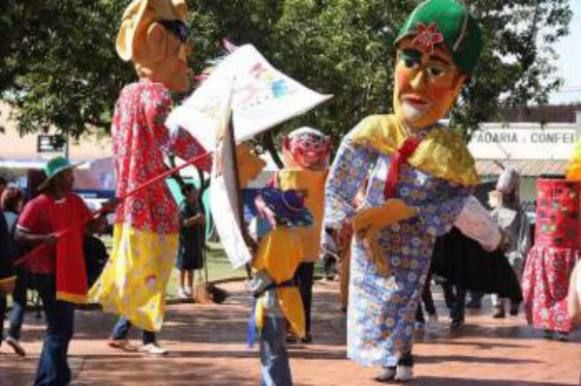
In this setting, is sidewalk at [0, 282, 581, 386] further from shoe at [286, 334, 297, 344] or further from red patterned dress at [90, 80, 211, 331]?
red patterned dress at [90, 80, 211, 331]

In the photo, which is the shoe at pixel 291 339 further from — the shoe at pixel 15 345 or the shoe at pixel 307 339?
the shoe at pixel 15 345

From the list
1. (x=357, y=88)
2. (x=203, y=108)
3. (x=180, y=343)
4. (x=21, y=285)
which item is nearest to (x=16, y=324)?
(x=21, y=285)

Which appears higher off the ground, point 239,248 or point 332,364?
point 239,248

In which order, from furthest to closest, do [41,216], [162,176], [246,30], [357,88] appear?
[357,88], [246,30], [162,176], [41,216]

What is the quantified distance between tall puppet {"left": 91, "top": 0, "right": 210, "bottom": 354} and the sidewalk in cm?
54

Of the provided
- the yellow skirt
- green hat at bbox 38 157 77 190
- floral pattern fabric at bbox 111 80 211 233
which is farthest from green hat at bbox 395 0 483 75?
green hat at bbox 38 157 77 190

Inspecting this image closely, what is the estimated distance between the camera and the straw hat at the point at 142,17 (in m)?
8.99

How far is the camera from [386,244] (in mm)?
8320

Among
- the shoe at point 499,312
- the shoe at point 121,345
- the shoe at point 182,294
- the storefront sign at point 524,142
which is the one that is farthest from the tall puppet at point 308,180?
the storefront sign at point 524,142

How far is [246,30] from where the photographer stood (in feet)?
66.0

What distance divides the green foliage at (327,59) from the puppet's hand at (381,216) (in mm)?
6863

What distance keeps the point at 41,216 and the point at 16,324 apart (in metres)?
2.23

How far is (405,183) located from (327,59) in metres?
15.2

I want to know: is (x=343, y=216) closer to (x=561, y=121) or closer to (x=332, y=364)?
(x=332, y=364)
